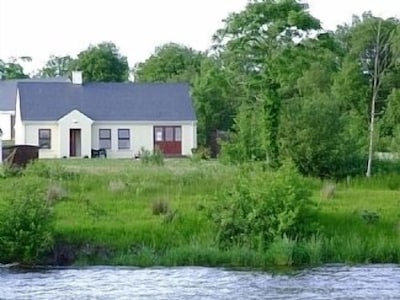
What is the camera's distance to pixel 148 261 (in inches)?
1028

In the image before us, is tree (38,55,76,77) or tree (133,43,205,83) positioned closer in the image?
tree (133,43,205,83)

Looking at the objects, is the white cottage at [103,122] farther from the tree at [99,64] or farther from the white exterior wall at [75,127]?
the tree at [99,64]

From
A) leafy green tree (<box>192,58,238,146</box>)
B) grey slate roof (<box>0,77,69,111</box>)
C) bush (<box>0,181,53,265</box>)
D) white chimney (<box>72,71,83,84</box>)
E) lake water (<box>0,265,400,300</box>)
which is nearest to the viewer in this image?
lake water (<box>0,265,400,300</box>)

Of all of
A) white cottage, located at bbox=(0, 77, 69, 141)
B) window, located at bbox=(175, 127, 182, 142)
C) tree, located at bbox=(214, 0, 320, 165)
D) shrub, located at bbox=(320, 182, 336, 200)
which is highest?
tree, located at bbox=(214, 0, 320, 165)

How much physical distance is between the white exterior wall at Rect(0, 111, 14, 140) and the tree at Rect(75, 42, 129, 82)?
56.0 feet

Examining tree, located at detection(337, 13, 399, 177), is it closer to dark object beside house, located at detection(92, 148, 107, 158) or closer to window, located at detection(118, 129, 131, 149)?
window, located at detection(118, 129, 131, 149)

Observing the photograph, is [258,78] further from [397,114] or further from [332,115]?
[332,115]

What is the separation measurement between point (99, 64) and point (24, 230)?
232 feet

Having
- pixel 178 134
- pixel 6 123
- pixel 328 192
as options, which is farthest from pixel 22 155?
pixel 6 123

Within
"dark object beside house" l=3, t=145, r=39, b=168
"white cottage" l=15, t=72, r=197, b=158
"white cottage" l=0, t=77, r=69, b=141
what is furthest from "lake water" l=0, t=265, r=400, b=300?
"white cottage" l=0, t=77, r=69, b=141

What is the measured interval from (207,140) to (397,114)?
43.3 ft

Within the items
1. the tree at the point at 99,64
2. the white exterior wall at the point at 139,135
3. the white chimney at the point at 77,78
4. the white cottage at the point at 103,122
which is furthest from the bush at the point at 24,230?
the tree at the point at 99,64

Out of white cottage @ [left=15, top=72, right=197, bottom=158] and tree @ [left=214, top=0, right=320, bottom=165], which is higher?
tree @ [left=214, top=0, right=320, bottom=165]

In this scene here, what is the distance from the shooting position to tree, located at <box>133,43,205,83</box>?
3617 inches
